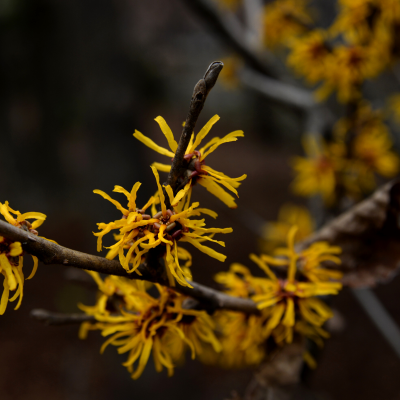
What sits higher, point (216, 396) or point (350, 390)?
point (216, 396)

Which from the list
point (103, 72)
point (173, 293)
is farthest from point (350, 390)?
point (103, 72)

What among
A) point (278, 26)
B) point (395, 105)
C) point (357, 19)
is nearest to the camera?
point (357, 19)

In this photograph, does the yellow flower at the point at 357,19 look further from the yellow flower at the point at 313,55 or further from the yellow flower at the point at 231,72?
the yellow flower at the point at 231,72

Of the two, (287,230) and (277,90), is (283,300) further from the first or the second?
(277,90)

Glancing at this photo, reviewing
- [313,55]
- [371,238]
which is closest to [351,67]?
[313,55]

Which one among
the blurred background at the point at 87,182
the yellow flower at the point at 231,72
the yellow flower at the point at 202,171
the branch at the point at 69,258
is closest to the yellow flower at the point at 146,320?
the branch at the point at 69,258

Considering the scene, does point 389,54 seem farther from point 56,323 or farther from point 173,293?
point 56,323

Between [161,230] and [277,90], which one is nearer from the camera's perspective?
[161,230]
